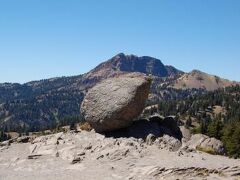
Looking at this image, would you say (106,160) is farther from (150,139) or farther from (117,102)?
(117,102)

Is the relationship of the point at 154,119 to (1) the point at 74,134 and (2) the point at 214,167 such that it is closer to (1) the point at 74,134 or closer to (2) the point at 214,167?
(1) the point at 74,134

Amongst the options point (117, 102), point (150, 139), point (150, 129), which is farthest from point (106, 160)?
point (150, 129)

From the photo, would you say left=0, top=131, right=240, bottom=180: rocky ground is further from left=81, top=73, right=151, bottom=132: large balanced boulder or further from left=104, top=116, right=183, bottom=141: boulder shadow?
left=81, top=73, right=151, bottom=132: large balanced boulder

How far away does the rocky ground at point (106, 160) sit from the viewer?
4603cm

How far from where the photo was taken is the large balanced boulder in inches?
2456

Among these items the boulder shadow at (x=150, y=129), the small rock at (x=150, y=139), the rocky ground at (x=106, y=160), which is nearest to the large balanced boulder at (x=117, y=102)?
the boulder shadow at (x=150, y=129)

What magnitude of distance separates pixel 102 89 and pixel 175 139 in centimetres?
1385

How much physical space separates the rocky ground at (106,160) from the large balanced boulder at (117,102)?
2.56 metres

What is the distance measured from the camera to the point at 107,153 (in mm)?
55531

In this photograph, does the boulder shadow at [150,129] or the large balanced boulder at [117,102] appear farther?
the boulder shadow at [150,129]

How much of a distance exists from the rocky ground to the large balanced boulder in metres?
→ 2.56

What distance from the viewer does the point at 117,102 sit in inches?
2463

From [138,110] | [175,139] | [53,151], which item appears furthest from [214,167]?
[53,151]

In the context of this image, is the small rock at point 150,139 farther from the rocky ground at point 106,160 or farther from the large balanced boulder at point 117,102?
the large balanced boulder at point 117,102
